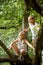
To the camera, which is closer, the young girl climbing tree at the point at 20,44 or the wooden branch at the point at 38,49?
the wooden branch at the point at 38,49

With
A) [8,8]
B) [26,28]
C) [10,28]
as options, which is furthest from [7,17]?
[26,28]

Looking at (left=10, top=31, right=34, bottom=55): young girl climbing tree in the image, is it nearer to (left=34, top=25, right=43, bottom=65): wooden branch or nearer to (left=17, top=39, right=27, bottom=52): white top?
(left=17, top=39, right=27, bottom=52): white top

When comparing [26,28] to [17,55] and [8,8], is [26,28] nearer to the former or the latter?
[17,55]

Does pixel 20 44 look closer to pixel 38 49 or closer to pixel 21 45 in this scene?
pixel 21 45

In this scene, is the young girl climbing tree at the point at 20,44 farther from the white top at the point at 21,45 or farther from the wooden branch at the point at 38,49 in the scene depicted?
the wooden branch at the point at 38,49

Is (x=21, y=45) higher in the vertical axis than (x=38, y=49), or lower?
lower

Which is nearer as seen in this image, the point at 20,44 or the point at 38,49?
the point at 38,49

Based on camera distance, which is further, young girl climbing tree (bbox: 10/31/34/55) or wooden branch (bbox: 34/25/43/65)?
young girl climbing tree (bbox: 10/31/34/55)

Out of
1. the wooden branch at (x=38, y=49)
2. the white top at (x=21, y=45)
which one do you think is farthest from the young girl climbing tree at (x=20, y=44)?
the wooden branch at (x=38, y=49)

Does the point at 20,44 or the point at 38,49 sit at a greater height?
the point at 38,49

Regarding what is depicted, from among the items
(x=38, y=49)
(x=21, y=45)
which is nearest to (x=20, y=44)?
(x=21, y=45)

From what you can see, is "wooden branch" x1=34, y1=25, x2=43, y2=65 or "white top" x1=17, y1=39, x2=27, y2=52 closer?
"wooden branch" x1=34, y1=25, x2=43, y2=65

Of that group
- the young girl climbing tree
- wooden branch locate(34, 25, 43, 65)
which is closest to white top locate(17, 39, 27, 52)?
the young girl climbing tree

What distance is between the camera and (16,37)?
677 centimetres
